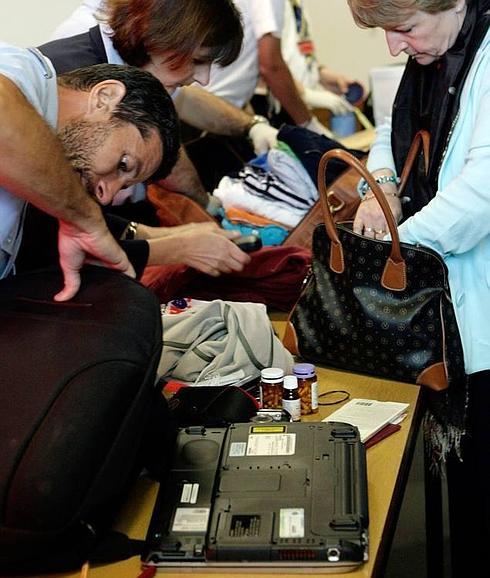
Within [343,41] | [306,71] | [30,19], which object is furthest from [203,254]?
[343,41]

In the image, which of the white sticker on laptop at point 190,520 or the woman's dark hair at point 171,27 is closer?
the white sticker on laptop at point 190,520

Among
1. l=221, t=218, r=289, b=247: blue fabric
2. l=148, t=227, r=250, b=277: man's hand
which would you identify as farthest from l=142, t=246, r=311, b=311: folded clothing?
l=221, t=218, r=289, b=247: blue fabric

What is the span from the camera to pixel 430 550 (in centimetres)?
187

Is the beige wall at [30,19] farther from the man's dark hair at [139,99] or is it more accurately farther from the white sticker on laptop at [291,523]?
the white sticker on laptop at [291,523]

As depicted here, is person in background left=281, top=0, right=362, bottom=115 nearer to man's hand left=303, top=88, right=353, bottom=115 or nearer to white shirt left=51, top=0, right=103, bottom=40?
man's hand left=303, top=88, right=353, bottom=115

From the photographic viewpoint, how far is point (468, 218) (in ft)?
4.91

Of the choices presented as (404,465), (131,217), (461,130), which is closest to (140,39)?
(131,217)

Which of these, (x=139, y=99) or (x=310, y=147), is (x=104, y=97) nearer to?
(x=139, y=99)

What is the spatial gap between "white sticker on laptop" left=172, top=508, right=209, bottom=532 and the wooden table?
6cm

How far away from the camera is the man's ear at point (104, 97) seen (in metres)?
1.43

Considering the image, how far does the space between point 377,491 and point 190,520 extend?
0.29 metres

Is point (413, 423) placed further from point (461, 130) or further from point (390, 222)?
point (461, 130)

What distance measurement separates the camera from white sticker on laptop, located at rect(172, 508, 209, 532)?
43.8 inches

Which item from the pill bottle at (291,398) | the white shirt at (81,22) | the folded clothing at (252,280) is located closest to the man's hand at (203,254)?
the folded clothing at (252,280)
